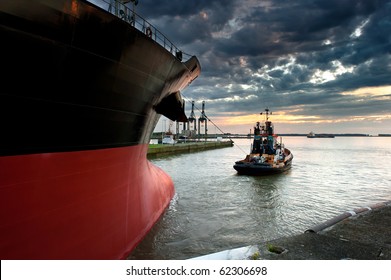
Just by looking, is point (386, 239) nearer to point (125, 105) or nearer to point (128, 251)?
point (128, 251)

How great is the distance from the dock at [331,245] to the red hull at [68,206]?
209 centimetres

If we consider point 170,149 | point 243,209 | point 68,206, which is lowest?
point 243,209

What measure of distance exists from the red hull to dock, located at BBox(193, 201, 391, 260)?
2089mm

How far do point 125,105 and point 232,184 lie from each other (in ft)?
49.1

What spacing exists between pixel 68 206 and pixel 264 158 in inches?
841

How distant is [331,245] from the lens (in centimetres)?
471

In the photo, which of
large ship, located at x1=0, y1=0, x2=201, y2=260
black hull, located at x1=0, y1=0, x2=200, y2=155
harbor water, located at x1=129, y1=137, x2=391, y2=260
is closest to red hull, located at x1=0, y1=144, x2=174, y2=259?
large ship, located at x1=0, y1=0, x2=201, y2=260

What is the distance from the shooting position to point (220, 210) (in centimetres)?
1215

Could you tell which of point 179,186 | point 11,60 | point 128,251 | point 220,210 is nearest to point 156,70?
point 11,60

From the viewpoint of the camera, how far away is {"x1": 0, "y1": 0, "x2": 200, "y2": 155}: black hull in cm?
360

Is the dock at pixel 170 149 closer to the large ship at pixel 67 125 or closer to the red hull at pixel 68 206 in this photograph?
the red hull at pixel 68 206

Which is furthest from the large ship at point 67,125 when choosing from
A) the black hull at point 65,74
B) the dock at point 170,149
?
the dock at point 170,149

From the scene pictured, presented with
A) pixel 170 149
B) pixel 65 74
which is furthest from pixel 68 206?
pixel 170 149

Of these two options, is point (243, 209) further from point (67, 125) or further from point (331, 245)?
point (67, 125)
